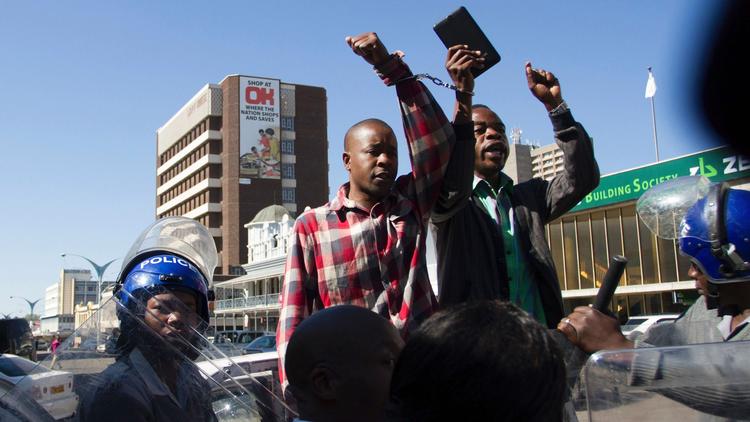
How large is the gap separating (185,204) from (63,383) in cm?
9424

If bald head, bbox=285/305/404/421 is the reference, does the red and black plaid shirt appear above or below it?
above

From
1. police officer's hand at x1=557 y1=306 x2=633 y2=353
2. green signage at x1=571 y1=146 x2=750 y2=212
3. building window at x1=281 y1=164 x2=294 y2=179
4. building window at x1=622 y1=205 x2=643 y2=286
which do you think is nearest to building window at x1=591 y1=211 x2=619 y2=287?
green signage at x1=571 y1=146 x2=750 y2=212

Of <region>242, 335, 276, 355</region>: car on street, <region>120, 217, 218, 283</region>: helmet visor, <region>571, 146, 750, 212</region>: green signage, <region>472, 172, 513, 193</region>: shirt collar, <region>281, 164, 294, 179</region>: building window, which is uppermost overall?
<region>281, 164, 294, 179</region>: building window

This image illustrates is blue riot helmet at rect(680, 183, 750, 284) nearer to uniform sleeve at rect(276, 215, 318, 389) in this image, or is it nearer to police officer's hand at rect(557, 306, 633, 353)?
police officer's hand at rect(557, 306, 633, 353)

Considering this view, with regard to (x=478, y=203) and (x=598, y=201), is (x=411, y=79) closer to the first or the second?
(x=478, y=203)

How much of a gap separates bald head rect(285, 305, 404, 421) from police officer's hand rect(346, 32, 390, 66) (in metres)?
1.25

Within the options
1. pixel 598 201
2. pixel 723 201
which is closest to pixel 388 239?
pixel 723 201

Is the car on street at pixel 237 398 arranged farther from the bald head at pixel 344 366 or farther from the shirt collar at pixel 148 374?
the bald head at pixel 344 366

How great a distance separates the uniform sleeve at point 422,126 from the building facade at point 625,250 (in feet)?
72.5

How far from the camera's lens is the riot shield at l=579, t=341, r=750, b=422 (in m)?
1.28

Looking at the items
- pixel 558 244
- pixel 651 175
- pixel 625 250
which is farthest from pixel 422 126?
pixel 558 244

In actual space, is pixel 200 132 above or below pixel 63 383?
above

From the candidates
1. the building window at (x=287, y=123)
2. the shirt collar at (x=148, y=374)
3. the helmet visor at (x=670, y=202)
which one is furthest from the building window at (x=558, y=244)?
the building window at (x=287, y=123)

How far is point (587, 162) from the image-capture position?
2.84 metres
